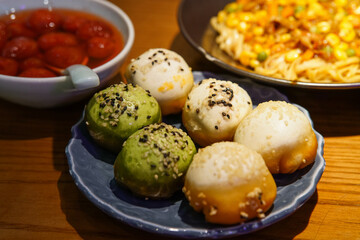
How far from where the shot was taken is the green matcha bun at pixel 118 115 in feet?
4.34

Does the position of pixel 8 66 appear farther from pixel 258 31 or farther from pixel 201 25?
pixel 258 31

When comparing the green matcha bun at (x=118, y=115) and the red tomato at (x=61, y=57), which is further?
the red tomato at (x=61, y=57)

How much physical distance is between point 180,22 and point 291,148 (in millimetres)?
1165

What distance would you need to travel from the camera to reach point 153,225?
1.08m

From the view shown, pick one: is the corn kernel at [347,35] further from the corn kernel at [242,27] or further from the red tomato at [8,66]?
the red tomato at [8,66]

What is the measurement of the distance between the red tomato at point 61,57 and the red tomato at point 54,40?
0.22ft

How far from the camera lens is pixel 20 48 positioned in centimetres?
165

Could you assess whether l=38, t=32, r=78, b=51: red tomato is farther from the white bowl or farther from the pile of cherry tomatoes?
the white bowl

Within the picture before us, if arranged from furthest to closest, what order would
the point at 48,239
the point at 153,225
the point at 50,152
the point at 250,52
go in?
the point at 250,52, the point at 50,152, the point at 48,239, the point at 153,225

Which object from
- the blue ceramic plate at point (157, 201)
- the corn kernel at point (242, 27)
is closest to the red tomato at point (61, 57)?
the blue ceramic plate at point (157, 201)

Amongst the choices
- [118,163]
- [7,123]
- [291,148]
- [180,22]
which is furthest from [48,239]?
[180,22]

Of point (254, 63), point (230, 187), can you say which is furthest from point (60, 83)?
point (254, 63)

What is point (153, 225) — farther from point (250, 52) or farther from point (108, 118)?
point (250, 52)

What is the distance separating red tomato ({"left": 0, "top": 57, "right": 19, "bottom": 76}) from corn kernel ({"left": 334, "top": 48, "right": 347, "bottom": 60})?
1.64 metres
